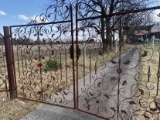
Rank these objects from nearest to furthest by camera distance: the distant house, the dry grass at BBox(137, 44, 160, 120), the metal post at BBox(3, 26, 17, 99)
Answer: the distant house → the dry grass at BBox(137, 44, 160, 120) → the metal post at BBox(3, 26, 17, 99)

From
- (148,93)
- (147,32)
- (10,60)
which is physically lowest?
(148,93)

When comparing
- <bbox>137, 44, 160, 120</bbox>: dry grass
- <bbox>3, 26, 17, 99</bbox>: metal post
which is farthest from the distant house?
<bbox>3, 26, 17, 99</bbox>: metal post

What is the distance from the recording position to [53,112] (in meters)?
3.29

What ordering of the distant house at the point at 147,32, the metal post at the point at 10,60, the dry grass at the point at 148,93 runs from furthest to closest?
the metal post at the point at 10,60, the dry grass at the point at 148,93, the distant house at the point at 147,32

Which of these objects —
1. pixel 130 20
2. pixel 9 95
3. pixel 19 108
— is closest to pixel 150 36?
pixel 130 20

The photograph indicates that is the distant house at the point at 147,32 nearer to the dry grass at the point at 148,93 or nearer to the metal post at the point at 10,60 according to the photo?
the dry grass at the point at 148,93

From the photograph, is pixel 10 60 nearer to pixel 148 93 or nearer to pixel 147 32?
pixel 147 32

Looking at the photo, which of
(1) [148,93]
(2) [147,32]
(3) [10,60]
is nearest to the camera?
(2) [147,32]

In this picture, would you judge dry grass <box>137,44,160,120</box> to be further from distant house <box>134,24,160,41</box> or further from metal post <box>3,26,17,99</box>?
metal post <box>3,26,17,99</box>

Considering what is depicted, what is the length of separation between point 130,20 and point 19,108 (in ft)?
8.98

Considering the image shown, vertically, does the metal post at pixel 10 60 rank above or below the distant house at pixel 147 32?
below

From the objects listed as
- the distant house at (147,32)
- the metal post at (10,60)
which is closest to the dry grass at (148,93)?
the distant house at (147,32)

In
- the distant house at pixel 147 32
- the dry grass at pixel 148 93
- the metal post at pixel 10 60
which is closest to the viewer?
the distant house at pixel 147 32

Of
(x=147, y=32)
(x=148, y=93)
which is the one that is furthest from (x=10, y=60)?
(x=148, y=93)
